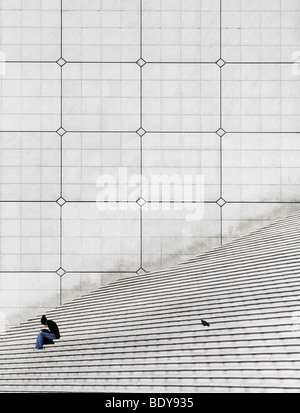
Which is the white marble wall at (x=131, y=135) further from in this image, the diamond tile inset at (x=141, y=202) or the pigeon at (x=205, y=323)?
the pigeon at (x=205, y=323)

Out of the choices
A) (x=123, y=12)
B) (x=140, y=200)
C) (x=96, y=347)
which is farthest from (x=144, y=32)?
A: (x=96, y=347)

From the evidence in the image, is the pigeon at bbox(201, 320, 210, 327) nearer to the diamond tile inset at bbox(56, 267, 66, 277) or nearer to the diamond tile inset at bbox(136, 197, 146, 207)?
the diamond tile inset at bbox(136, 197, 146, 207)

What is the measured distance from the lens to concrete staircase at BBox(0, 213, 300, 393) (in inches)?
133

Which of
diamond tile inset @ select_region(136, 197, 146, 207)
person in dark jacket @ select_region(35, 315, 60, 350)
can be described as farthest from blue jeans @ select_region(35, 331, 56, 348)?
diamond tile inset @ select_region(136, 197, 146, 207)

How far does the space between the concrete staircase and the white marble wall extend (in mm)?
279

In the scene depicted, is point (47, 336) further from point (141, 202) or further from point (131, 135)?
point (131, 135)

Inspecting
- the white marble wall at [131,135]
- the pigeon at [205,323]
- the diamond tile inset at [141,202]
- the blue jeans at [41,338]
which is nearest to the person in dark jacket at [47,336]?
the blue jeans at [41,338]

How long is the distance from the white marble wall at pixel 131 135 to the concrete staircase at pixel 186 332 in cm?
28

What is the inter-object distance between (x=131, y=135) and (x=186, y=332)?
2.23 metres

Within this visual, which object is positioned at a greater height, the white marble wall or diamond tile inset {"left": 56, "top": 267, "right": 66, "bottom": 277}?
the white marble wall

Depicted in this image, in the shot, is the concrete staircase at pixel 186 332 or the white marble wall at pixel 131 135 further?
the white marble wall at pixel 131 135

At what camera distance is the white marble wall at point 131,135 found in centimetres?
531

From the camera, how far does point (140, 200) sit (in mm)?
5320

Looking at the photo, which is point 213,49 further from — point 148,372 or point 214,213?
point 148,372
